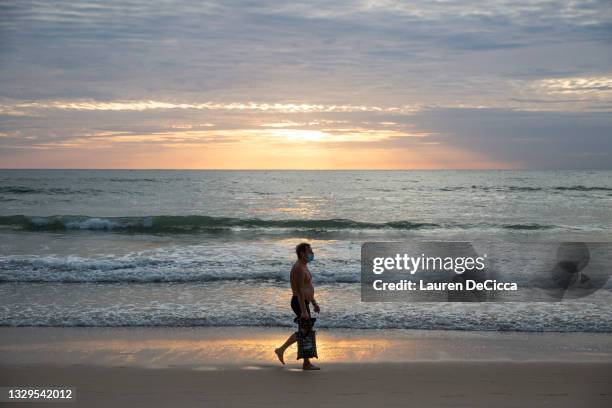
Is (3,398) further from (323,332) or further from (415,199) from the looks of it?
(415,199)

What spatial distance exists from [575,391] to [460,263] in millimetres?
10782

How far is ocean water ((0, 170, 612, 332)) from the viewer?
9.30 meters

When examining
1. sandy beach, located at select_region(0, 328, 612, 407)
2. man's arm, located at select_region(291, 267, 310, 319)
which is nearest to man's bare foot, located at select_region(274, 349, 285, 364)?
sandy beach, located at select_region(0, 328, 612, 407)

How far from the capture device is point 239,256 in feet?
51.7

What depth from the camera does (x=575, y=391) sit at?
5.88 metres

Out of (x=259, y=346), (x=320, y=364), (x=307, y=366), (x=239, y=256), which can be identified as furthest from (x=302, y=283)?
(x=239, y=256)

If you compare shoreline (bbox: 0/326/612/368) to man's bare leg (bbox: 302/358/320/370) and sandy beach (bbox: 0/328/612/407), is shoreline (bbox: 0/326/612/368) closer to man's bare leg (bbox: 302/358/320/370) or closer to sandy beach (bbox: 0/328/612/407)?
sandy beach (bbox: 0/328/612/407)

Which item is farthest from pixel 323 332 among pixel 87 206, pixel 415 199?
pixel 415 199

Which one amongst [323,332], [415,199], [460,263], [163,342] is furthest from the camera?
[415,199]
